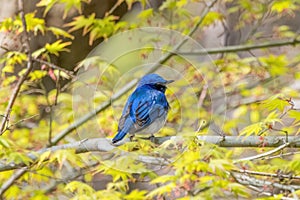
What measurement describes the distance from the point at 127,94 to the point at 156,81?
13cm

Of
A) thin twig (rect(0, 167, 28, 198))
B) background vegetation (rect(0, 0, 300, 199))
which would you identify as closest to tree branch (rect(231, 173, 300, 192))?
background vegetation (rect(0, 0, 300, 199))

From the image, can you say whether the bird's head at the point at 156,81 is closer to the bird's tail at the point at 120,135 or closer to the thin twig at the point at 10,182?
the bird's tail at the point at 120,135

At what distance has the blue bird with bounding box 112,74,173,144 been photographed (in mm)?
503

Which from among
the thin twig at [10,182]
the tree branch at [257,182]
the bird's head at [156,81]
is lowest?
the thin twig at [10,182]

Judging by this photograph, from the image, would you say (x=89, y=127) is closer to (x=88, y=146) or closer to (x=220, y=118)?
(x=88, y=146)

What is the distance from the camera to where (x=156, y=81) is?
525 mm

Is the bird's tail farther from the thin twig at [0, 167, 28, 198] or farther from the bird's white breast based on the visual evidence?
the thin twig at [0, 167, 28, 198]

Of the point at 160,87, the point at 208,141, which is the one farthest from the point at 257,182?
the point at 160,87

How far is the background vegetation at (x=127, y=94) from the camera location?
2.01ft

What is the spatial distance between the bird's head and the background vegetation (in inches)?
0.8

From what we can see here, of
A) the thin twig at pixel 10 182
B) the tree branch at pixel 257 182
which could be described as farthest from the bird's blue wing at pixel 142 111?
the thin twig at pixel 10 182

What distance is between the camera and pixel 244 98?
1740 millimetres

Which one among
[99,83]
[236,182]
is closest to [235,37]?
[236,182]

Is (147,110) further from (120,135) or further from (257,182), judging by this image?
(257,182)
